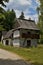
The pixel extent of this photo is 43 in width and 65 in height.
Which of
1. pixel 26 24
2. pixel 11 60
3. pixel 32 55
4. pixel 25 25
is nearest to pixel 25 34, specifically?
pixel 25 25

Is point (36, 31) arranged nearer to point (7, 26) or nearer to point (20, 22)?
point (20, 22)

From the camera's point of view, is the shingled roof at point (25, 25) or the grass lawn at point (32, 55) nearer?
the grass lawn at point (32, 55)

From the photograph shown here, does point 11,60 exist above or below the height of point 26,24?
below

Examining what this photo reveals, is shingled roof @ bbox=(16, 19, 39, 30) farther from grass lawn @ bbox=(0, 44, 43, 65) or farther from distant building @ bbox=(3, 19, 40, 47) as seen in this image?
grass lawn @ bbox=(0, 44, 43, 65)

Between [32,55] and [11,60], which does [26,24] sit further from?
[11,60]

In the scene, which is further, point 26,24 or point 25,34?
point 26,24

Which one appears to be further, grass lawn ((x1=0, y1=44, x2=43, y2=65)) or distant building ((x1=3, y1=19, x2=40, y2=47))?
distant building ((x1=3, y1=19, x2=40, y2=47))

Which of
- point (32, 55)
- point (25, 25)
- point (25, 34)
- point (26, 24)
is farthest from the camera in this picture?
point (26, 24)

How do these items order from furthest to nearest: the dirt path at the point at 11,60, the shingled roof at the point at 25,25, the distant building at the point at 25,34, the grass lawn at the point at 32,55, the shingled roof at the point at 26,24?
the shingled roof at the point at 26,24, the shingled roof at the point at 25,25, the distant building at the point at 25,34, the grass lawn at the point at 32,55, the dirt path at the point at 11,60

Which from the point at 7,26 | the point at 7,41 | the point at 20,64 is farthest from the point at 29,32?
the point at 20,64

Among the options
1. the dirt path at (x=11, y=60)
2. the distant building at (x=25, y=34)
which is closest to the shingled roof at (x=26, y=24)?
the distant building at (x=25, y=34)

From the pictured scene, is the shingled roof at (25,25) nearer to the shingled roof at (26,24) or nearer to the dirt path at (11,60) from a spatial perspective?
the shingled roof at (26,24)

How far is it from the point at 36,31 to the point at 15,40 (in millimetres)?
6557

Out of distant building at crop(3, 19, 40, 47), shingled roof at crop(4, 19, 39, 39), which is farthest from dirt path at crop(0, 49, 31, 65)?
shingled roof at crop(4, 19, 39, 39)
